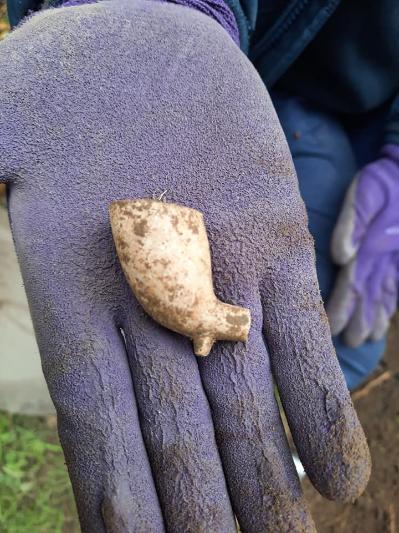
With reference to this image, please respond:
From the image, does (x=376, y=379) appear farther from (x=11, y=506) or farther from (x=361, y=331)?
(x=11, y=506)

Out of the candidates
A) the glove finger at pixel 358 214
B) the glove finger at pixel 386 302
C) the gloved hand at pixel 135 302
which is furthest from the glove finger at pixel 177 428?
the glove finger at pixel 386 302

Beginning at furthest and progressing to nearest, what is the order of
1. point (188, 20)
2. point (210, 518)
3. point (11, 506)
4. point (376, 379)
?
point (376, 379)
point (11, 506)
point (188, 20)
point (210, 518)

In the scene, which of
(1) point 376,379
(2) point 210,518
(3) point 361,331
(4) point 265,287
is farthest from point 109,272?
(1) point 376,379

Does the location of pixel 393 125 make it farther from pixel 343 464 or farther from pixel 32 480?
pixel 32 480

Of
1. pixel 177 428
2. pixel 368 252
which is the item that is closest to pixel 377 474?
pixel 368 252

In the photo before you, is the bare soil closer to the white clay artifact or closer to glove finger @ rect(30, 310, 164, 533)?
glove finger @ rect(30, 310, 164, 533)

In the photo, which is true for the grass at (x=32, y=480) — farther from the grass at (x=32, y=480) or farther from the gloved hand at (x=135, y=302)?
the gloved hand at (x=135, y=302)
